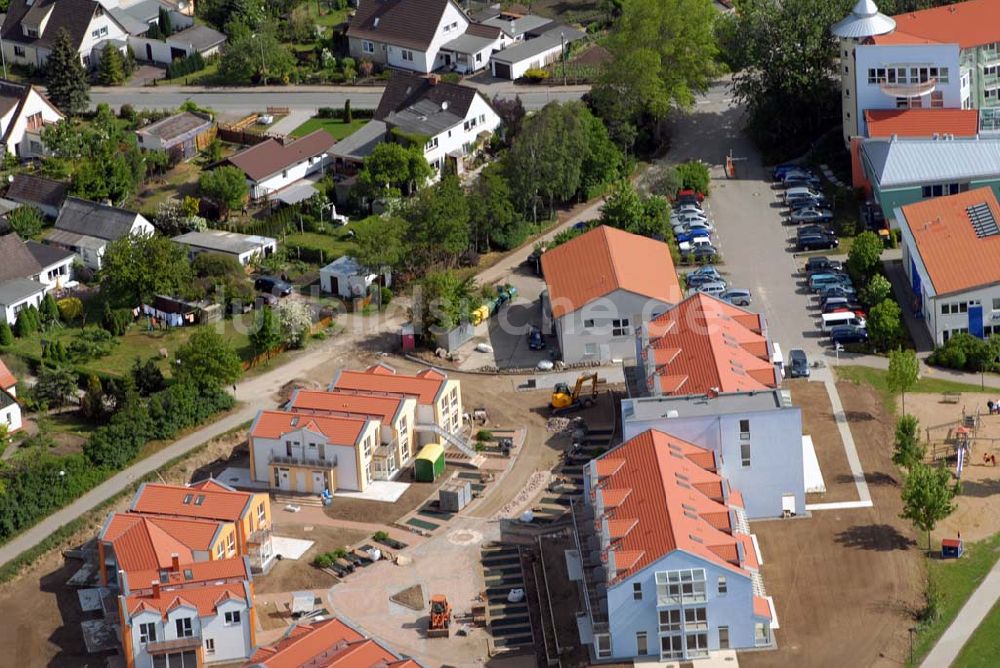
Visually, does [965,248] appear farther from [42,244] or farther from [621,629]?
[42,244]

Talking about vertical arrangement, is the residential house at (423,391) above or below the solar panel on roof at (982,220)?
below

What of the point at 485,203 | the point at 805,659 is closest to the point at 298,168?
the point at 485,203

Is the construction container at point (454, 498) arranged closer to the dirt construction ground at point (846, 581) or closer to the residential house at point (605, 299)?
the dirt construction ground at point (846, 581)

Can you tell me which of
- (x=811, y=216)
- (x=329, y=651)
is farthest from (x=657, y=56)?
(x=329, y=651)

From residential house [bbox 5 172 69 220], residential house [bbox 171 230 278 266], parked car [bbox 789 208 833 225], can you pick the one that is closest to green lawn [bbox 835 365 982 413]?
parked car [bbox 789 208 833 225]

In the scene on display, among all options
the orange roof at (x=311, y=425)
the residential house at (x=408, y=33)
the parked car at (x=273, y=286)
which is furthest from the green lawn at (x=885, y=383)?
the residential house at (x=408, y=33)

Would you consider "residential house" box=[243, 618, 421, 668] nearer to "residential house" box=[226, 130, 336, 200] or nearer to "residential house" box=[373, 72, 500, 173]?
"residential house" box=[226, 130, 336, 200]
